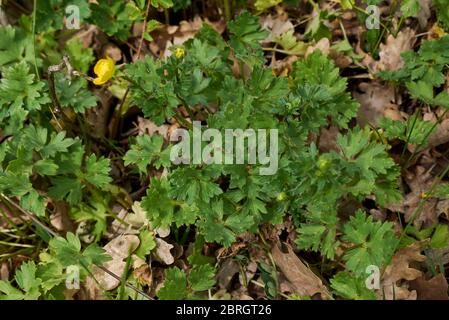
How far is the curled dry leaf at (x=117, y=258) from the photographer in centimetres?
327

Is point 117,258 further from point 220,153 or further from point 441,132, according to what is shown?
point 441,132

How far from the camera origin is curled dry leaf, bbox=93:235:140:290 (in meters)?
3.27

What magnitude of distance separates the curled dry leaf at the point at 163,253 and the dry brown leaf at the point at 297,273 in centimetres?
55

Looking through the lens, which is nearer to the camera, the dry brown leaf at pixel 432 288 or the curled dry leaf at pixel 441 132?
the dry brown leaf at pixel 432 288

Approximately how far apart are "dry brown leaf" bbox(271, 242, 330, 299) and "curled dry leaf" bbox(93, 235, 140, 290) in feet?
2.50

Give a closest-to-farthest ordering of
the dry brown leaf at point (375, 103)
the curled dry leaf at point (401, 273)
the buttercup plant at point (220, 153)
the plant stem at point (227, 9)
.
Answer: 1. the buttercup plant at point (220, 153)
2. the curled dry leaf at point (401, 273)
3. the dry brown leaf at point (375, 103)
4. the plant stem at point (227, 9)

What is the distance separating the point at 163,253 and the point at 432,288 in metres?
1.39

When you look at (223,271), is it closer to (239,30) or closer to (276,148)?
(276,148)

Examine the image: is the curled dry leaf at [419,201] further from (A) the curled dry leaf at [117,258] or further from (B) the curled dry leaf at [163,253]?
(A) the curled dry leaf at [117,258]

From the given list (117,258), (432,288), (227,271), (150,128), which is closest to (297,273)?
(227,271)

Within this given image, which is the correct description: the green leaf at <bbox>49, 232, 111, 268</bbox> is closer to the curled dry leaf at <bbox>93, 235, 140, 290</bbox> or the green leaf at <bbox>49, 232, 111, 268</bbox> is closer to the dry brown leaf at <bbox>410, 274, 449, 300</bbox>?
the curled dry leaf at <bbox>93, 235, 140, 290</bbox>

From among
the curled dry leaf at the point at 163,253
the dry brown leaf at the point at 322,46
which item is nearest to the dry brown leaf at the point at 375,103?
the dry brown leaf at the point at 322,46
